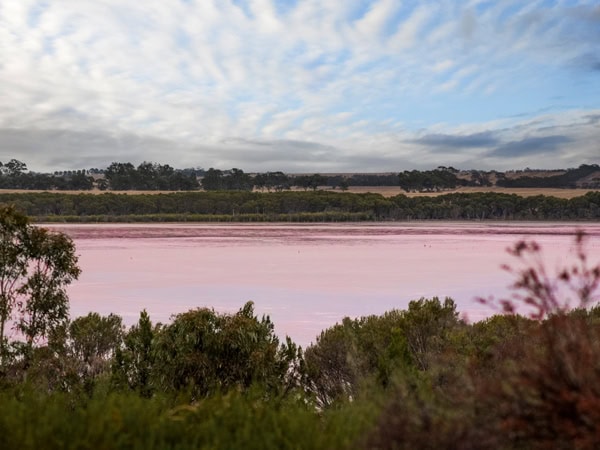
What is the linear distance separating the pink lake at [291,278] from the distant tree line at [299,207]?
2423 inches

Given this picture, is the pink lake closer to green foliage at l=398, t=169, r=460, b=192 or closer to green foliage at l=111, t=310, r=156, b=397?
green foliage at l=111, t=310, r=156, b=397

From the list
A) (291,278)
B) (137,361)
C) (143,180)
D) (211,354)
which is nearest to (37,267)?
(137,361)

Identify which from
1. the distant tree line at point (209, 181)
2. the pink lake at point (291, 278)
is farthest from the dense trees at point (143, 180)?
the pink lake at point (291, 278)

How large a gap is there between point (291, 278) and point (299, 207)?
309 feet

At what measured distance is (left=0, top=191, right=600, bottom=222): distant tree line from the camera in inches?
4791

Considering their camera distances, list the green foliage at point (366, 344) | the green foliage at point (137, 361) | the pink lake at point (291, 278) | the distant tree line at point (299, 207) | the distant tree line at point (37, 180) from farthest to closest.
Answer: the distant tree line at point (37, 180) → the distant tree line at point (299, 207) → the pink lake at point (291, 278) → the green foliage at point (366, 344) → the green foliage at point (137, 361)

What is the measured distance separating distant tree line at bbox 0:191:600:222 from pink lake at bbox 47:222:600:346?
202 ft

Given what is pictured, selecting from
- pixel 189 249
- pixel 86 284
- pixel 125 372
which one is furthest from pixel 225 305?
pixel 189 249

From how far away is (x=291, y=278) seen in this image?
118ft

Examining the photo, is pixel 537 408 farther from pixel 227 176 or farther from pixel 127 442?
pixel 227 176

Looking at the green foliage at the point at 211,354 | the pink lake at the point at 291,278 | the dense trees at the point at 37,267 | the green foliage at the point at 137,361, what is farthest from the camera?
the pink lake at the point at 291,278

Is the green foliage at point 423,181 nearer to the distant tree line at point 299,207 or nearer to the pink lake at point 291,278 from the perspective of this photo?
the distant tree line at point 299,207

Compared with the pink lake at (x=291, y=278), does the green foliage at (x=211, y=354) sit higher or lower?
higher

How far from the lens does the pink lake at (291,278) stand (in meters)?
26.0
